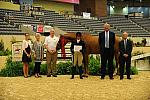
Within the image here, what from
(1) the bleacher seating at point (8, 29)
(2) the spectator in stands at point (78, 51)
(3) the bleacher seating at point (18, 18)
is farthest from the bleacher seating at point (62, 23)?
(2) the spectator in stands at point (78, 51)

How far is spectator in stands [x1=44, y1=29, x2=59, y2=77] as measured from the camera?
16453mm

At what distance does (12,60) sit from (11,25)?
66.8 ft

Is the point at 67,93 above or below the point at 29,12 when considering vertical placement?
below

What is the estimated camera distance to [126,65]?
1606 centimetres

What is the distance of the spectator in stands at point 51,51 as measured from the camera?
54.0ft

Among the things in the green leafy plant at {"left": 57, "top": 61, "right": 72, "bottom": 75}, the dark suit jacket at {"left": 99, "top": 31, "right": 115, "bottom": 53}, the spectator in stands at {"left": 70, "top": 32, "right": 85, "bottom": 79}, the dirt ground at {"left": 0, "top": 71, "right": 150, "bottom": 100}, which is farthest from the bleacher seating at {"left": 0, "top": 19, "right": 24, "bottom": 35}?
the dirt ground at {"left": 0, "top": 71, "right": 150, "bottom": 100}

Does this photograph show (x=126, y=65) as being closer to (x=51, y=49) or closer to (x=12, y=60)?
(x=51, y=49)

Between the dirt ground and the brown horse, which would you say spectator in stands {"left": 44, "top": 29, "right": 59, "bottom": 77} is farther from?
the dirt ground

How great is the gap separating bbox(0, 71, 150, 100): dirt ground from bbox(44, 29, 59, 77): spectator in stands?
1685 mm

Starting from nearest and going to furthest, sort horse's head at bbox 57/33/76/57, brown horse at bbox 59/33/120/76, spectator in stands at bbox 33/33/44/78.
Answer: brown horse at bbox 59/33/120/76 → spectator in stands at bbox 33/33/44/78 → horse's head at bbox 57/33/76/57

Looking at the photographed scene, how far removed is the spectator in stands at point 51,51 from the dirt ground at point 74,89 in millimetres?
1685

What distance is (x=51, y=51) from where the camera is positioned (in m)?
16.6

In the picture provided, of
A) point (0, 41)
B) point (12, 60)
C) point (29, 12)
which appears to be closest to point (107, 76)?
point (12, 60)

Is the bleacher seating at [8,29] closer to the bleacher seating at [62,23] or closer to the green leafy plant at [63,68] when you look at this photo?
the bleacher seating at [62,23]
